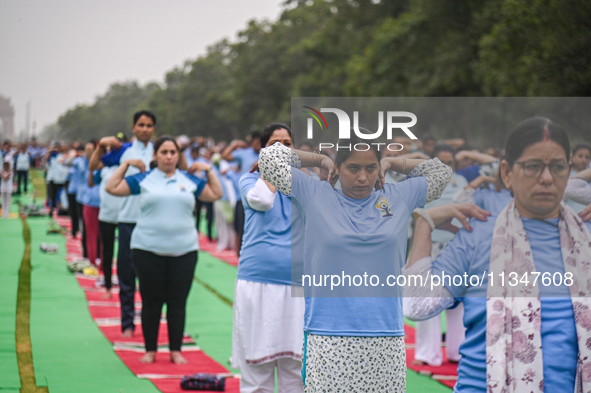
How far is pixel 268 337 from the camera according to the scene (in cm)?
436

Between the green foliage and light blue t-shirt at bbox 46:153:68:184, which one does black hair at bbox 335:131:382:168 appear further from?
light blue t-shirt at bbox 46:153:68:184

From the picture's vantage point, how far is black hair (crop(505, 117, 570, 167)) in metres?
2.78

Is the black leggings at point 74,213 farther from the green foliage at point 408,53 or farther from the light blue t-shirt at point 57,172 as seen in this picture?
the green foliage at point 408,53

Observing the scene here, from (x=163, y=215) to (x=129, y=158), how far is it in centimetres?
132

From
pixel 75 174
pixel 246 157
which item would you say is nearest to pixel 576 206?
pixel 246 157

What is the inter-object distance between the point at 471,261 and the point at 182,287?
11.2 feet

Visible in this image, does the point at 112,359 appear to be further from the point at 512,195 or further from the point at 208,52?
the point at 208,52

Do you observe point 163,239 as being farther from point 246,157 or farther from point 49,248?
point 49,248

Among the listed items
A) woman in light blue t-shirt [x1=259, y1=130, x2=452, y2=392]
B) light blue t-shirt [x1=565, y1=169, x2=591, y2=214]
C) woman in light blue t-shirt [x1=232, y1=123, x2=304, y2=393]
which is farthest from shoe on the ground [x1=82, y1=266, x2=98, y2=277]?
light blue t-shirt [x1=565, y1=169, x2=591, y2=214]

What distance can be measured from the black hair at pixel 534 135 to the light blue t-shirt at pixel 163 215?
3420 mm

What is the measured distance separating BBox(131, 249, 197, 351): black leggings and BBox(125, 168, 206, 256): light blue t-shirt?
8 cm

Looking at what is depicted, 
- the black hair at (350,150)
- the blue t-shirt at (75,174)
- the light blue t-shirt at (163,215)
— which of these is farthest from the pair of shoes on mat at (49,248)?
the black hair at (350,150)

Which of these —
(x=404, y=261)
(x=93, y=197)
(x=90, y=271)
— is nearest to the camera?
(x=404, y=261)

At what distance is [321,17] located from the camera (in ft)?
151
